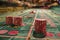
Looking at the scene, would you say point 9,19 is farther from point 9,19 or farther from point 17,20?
point 17,20

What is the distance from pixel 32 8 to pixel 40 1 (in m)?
0.87

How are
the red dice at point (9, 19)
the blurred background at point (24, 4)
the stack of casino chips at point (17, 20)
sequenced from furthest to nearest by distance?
the blurred background at point (24, 4), the red dice at point (9, 19), the stack of casino chips at point (17, 20)

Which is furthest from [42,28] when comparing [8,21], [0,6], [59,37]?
[0,6]

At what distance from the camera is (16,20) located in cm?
389

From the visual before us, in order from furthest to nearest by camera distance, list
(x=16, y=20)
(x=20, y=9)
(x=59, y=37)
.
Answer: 1. (x=20, y=9)
2. (x=16, y=20)
3. (x=59, y=37)

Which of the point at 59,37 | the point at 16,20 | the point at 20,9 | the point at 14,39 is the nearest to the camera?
the point at 14,39

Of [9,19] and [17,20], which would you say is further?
[9,19]

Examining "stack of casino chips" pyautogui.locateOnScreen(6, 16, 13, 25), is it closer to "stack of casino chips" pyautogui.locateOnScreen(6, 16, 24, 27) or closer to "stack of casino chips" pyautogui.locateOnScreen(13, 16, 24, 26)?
"stack of casino chips" pyautogui.locateOnScreen(6, 16, 24, 27)

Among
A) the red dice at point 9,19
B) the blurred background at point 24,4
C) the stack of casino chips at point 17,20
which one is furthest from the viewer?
the blurred background at point 24,4

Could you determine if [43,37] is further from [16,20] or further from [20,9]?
[20,9]

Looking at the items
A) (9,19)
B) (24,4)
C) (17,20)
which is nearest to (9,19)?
(9,19)

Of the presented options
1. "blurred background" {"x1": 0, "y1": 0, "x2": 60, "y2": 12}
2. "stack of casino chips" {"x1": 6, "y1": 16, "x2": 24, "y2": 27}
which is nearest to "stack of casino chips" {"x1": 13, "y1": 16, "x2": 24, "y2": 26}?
"stack of casino chips" {"x1": 6, "y1": 16, "x2": 24, "y2": 27}

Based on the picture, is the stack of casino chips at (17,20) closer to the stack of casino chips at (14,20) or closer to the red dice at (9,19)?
the stack of casino chips at (14,20)

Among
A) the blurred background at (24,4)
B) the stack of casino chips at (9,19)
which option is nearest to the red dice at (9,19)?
the stack of casino chips at (9,19)
